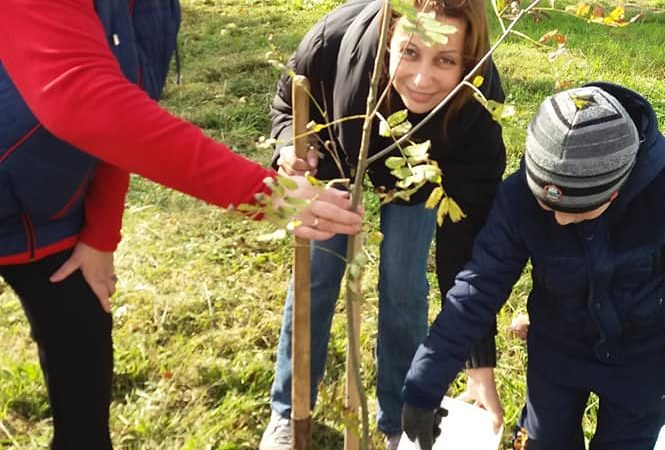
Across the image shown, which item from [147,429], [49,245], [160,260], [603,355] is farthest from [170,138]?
[160,260]

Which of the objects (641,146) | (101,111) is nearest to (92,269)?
(101,111)

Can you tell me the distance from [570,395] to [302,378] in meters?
0.74

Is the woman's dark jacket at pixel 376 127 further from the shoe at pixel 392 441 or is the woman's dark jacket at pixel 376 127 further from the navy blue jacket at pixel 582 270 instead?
the shoe at pixel 392 441

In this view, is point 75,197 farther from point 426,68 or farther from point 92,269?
point 426,68

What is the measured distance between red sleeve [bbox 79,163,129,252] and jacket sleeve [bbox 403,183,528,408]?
74 centimetres

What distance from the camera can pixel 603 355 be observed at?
1886 mm

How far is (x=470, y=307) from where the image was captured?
5.91ft

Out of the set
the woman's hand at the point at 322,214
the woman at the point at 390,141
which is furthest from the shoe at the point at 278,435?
the woman's hand at the point at 322,214

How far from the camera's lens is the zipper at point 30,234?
4.89ft

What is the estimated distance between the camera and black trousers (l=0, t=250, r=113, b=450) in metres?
1.59

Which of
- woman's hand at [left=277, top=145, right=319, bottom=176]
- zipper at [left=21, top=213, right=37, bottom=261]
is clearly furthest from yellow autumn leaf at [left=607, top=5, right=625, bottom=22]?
zipper at [left=21, top=213, right=37, bottom=261]

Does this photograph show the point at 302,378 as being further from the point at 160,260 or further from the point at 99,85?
the point at 160,260

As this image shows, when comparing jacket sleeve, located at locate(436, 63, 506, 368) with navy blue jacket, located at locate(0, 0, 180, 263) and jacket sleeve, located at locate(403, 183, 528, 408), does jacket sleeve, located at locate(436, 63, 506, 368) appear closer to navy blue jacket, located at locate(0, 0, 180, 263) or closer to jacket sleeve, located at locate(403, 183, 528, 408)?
jacket sleeve, located at locate(403, 183, 528, 408)

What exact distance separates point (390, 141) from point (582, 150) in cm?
56
